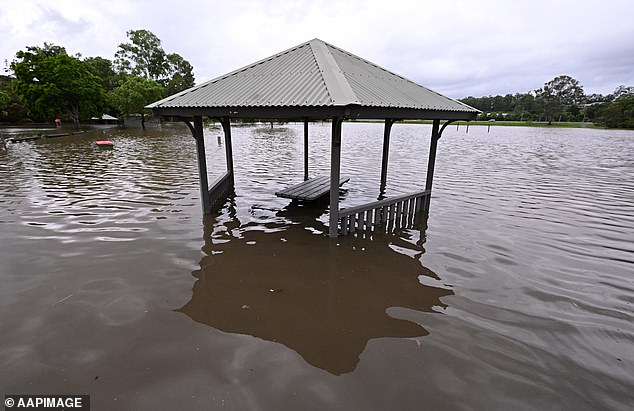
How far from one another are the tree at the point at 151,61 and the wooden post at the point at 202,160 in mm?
54748

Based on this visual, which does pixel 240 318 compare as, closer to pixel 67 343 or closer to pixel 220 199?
pixel 67 343

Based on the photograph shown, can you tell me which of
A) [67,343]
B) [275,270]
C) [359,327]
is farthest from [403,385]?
[67,343]

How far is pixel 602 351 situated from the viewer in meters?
3.47

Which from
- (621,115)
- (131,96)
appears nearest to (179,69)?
(131,96)

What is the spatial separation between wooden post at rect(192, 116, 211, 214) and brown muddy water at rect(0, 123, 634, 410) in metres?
0.46

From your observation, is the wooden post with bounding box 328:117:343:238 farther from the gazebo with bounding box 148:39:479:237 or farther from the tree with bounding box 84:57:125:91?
the tree with bounding box 84:57:125:91

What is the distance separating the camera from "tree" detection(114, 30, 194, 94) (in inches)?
2206

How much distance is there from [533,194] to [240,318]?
424 inches

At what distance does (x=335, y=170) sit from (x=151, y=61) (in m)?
66.4

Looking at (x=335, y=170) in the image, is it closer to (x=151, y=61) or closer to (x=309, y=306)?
(x=309, y=306)

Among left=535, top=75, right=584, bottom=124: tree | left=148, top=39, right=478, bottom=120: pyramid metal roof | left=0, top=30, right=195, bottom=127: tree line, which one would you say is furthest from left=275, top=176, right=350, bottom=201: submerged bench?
left=535, top=75, right=584, bottom=124: tree

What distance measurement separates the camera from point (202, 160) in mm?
7391

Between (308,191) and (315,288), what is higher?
(308,191)

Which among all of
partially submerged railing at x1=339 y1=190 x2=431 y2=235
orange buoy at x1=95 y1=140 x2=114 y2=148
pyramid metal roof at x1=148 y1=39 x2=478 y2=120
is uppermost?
pyramid metal roof at x1=148 y1=39 x2=478 y2=120
